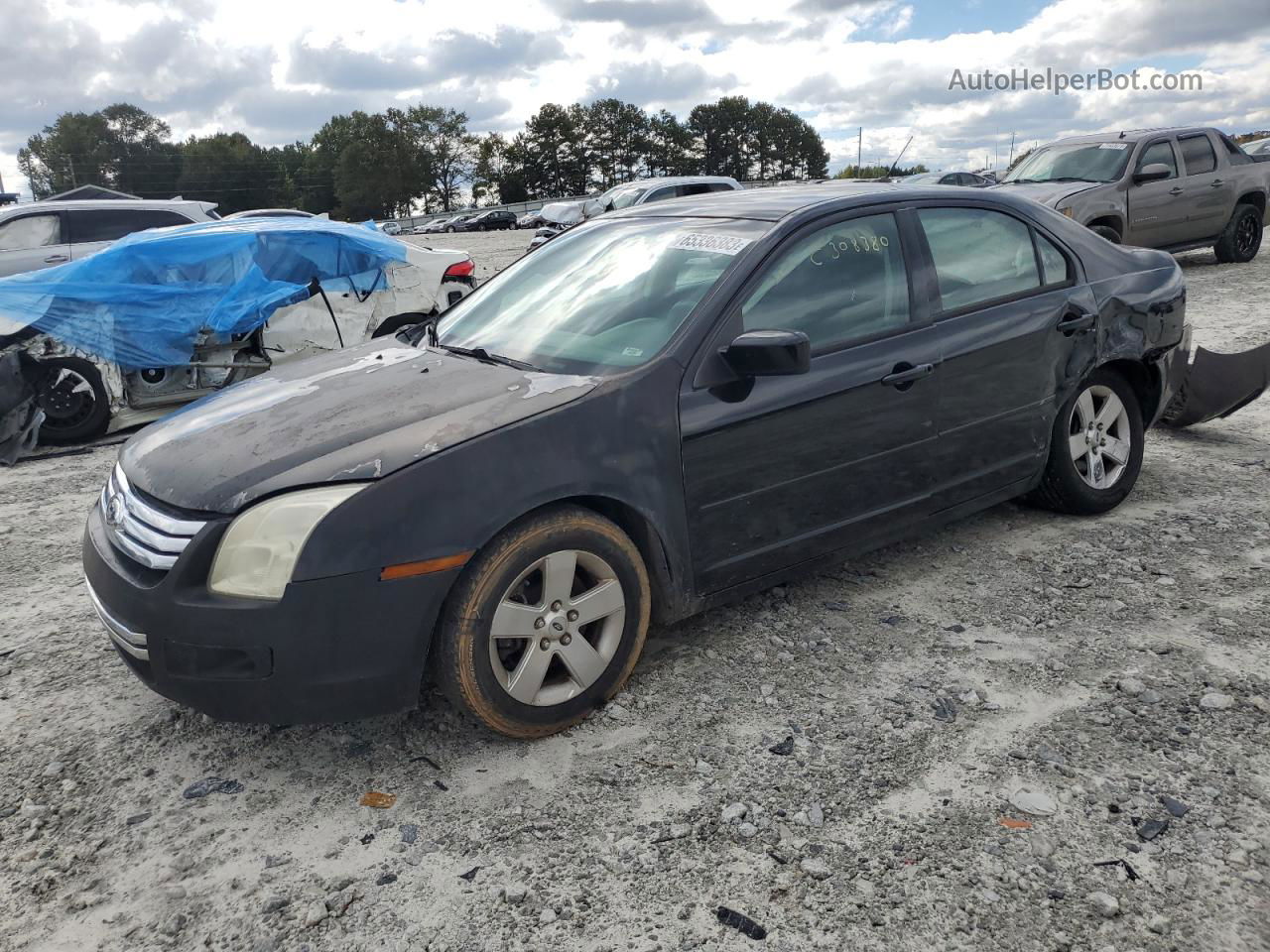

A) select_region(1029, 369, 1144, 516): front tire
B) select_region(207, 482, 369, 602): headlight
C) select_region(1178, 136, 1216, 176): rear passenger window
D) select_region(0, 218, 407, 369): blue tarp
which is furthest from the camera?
select_region(1178, 136, 1216, 176): rear passenger window

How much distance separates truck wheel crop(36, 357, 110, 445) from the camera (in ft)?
23.3

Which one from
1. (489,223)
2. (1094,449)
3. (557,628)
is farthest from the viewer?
(489,223)

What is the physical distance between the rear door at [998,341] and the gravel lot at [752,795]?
20.5 inches

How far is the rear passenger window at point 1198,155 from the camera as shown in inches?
483

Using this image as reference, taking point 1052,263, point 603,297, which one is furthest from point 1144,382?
point 603,297

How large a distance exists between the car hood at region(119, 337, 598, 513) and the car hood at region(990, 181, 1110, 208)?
30.8ft

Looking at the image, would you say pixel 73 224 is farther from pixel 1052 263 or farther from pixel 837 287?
pixel 1052 263

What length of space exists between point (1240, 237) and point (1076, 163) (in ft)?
10.6

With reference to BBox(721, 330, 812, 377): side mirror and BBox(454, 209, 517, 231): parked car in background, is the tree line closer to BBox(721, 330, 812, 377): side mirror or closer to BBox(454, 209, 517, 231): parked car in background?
BBox(454, 209, 517, 231): parked car in background

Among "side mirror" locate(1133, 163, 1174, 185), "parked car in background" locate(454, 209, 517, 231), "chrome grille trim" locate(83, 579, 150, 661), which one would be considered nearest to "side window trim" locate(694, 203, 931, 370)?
"chrome grille trim" locate(83, 579, 150, 661)

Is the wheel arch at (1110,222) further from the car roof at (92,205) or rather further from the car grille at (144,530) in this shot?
the car grille at (144,530)

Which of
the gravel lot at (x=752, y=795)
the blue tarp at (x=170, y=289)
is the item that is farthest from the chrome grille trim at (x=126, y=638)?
the blue tarp at (x=170, y=289)

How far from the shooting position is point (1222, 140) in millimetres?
12734

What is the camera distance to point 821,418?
3.48 m
